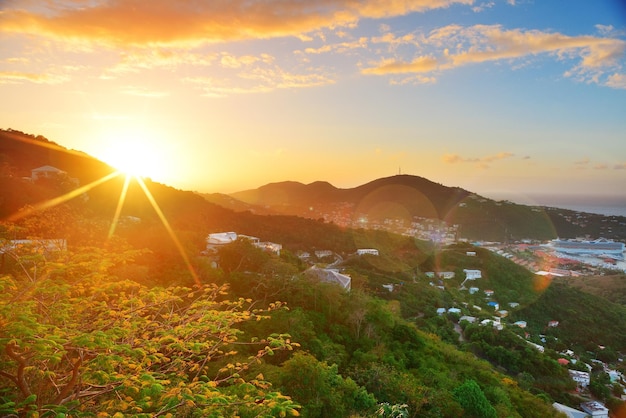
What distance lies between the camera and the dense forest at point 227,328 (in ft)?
11.0

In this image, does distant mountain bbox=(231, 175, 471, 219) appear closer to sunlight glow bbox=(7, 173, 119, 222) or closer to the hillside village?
the hillside village

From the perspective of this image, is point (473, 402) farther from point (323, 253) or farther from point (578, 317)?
point (578, 317)

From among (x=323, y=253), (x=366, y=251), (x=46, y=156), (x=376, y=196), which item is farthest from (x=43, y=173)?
(x=376, y=196)

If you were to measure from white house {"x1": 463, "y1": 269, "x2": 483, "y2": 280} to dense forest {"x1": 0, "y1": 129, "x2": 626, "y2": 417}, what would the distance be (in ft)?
13.0

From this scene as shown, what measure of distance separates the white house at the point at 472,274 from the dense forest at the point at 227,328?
3.97 meters

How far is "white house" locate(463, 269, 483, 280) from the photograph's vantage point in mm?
37500

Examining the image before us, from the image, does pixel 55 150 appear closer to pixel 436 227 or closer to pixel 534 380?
pixel 534 380

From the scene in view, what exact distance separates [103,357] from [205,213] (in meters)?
29.0

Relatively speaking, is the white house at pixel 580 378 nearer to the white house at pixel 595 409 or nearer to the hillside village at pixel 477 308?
the hillside village at pixel 477 308

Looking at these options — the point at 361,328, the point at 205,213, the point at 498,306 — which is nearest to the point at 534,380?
the point at 361,328

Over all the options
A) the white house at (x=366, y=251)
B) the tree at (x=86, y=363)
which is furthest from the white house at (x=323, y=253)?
the tree at (x=86, y=363)

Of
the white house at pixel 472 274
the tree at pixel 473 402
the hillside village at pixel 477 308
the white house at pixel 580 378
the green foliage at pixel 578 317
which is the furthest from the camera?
the white house at pixel 472 274

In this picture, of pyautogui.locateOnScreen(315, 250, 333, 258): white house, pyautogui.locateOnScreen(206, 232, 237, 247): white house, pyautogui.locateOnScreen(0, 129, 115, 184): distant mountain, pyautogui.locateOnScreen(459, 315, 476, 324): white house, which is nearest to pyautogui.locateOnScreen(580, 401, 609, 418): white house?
pyautogui.locateOnScreen(459, 315, 476, 324): white house

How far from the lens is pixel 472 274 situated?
37.8 m
